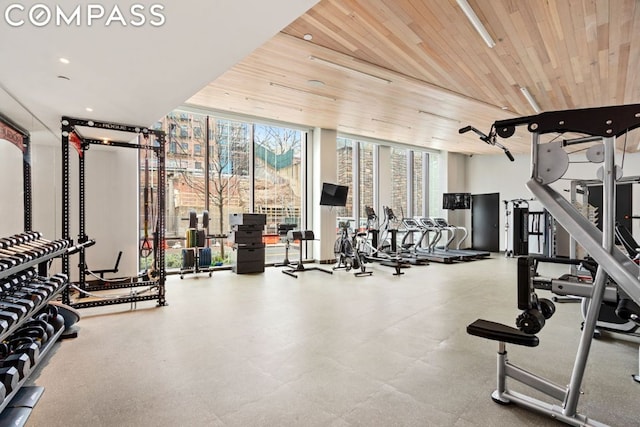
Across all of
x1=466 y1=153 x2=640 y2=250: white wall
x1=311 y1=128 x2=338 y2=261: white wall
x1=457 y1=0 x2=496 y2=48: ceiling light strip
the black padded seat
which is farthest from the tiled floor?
x1=466 y1=153 x2=640 y2=250: white wall

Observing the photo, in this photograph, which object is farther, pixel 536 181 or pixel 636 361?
pixel 636 361

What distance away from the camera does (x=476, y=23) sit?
344 cm

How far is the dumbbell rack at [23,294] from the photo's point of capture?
2.12 metres

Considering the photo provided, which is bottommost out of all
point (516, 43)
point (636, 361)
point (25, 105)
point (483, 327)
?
point (636, 361)

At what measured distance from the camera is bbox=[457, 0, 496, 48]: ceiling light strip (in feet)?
10.3

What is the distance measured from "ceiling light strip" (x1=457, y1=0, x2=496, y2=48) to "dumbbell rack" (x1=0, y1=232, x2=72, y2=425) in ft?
14.0

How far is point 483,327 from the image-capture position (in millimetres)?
2266

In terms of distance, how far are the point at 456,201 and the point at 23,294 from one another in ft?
36.7

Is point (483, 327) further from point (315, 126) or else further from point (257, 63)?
point (315, 126)

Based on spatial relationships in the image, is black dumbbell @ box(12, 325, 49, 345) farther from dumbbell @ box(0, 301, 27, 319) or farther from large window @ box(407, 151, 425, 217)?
large window @ box(407, 151, 425, 217)

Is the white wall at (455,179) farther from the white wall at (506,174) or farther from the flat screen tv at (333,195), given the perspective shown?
the flat screen tv at (333,195)

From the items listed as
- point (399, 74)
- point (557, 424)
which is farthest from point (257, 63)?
point (557, 424)

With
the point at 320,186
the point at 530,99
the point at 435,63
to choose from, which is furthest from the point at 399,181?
the point at 435,63

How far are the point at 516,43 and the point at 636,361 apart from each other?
359 cm
